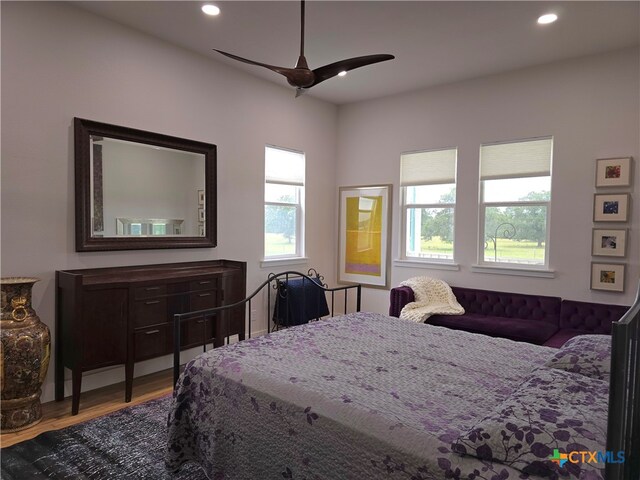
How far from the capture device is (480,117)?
489cm

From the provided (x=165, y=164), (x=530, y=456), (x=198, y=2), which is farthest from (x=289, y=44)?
(x=530, y=456)

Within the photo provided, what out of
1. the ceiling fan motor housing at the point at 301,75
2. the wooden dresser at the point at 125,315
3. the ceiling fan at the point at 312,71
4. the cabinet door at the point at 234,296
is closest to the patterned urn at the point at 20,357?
the wooden dresser at the point at 125,315

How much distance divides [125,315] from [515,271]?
398 centimetres

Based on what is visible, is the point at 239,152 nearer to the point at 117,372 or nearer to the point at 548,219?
the point at 117,372

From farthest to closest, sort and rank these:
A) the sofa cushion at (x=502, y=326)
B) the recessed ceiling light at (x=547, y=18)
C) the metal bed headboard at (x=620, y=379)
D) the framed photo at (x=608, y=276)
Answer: the framed photo at (x=608, y=276)
the sofa cushion at (x=502, y=326)
the recessed ceiling light at (x=547, y=18)
the metal bed headboard at (x=620, y=379)

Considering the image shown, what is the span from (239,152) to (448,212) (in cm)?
266

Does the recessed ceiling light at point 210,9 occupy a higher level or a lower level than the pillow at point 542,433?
higher

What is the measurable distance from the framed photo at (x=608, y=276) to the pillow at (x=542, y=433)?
10.1 ft

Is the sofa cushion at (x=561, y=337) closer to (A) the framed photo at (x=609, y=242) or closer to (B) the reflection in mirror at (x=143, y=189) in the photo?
(A) the framed photo at (x=609, y=242)

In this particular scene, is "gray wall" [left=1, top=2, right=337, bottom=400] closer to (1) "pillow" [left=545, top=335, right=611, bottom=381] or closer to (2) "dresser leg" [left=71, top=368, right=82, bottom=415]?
(2) "dresser leg" [left=71, top=368, right=82, bottom=415]

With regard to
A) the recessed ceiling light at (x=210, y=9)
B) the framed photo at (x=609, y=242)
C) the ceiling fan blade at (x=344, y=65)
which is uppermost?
the recessed ceiling light at (x=210, y=9)

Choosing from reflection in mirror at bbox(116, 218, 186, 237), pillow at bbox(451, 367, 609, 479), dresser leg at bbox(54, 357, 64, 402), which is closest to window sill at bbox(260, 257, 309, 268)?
reflection in mirror at bbox(116, 218, 186, 237)

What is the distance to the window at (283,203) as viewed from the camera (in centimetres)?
522

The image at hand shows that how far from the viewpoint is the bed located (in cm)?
128
